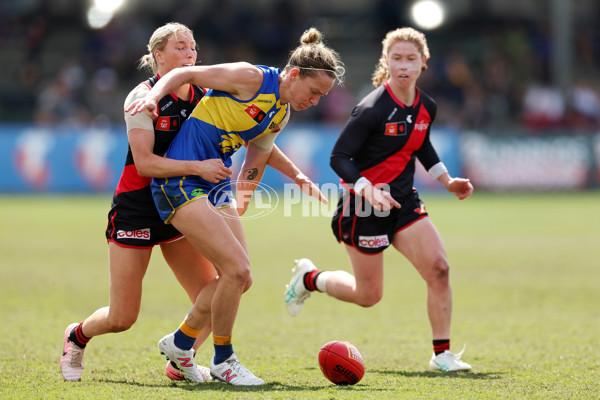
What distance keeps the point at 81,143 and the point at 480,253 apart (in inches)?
454

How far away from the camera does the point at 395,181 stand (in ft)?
20.8

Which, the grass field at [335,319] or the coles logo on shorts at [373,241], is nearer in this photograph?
the grass field at [335,319]

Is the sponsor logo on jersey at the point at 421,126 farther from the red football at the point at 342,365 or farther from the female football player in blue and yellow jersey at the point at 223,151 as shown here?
the red football at the point at 342,365

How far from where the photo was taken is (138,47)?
24344 millimetres

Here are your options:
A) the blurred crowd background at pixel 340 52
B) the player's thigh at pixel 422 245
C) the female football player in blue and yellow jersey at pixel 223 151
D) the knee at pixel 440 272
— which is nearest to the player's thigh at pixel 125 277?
the female football player in blue and yellow jersey at pixel 223 151

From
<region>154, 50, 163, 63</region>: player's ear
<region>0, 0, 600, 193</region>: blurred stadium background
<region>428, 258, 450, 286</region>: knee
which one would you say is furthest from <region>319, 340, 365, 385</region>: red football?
<region>0, 0, 600, 193</region>: blurred stadium background

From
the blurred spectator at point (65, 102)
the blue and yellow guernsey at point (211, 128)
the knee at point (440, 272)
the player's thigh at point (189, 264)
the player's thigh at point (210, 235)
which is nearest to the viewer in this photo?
the player's thigh at point (210, 235)

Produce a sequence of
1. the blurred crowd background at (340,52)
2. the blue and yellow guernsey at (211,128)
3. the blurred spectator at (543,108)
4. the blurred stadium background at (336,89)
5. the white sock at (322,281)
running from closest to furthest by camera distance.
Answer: the blue and yellow guernsey at (211,128)
the white sock at (322,281)
the blurred stadium background at (336,89)
the blurred spectator at (543,108)
the blurred crowd background at (340,52)

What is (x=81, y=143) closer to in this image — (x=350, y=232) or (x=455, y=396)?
(x=350, y=232)

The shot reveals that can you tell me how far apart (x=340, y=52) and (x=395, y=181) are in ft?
66.1

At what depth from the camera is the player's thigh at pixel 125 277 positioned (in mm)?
5484

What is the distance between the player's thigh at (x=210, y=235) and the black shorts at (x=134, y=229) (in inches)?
12.3

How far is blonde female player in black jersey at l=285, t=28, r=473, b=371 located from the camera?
240 inches

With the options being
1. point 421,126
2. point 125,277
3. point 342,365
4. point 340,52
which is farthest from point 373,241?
point 340,52
